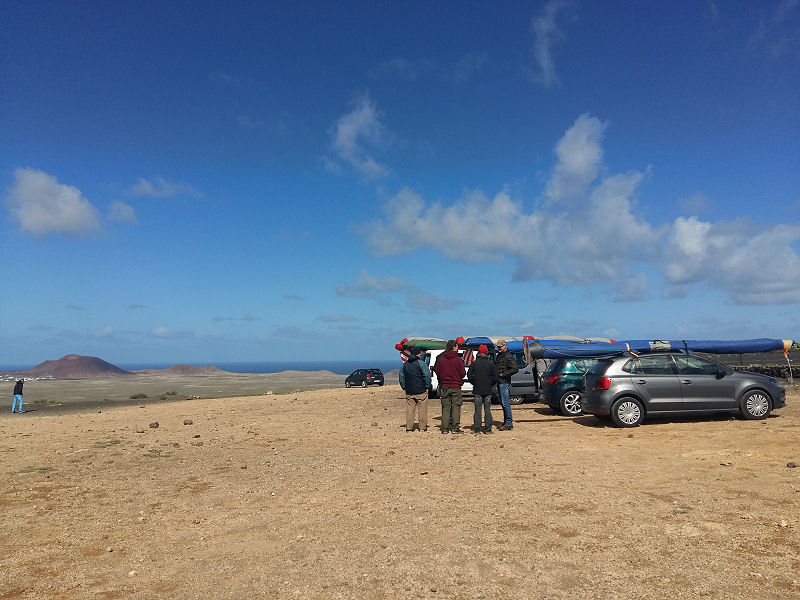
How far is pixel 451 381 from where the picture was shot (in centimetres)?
1319

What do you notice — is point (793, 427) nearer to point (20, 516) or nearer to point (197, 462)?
point (197, 462)

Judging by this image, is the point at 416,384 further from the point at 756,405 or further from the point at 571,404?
the point at 756,405

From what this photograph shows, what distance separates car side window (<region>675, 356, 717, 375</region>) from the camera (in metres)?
13.3

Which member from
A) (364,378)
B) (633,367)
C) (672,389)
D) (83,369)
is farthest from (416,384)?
(83,369)

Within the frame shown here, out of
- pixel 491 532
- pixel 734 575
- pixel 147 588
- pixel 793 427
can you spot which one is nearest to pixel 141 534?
pixel 147 588

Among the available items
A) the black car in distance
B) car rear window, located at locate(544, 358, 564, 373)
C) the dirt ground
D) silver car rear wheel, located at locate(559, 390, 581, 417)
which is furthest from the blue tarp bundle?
the black car in distance

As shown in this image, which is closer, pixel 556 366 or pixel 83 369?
pixel 556 366

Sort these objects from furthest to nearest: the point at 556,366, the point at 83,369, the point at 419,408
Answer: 1. the point at 83,369
2. the point at 556,366
3. the point at 419,408

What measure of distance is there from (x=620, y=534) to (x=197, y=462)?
784 cm

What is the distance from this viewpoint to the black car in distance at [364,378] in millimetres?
41344

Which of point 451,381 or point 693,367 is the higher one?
point 693,367

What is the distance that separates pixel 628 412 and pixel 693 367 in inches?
76.8

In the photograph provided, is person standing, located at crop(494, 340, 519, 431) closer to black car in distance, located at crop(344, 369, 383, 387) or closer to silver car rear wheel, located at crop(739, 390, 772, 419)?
silver car rear wheel, located at crop(739, 390, 772, 419)

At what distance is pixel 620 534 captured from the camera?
18.7ft
